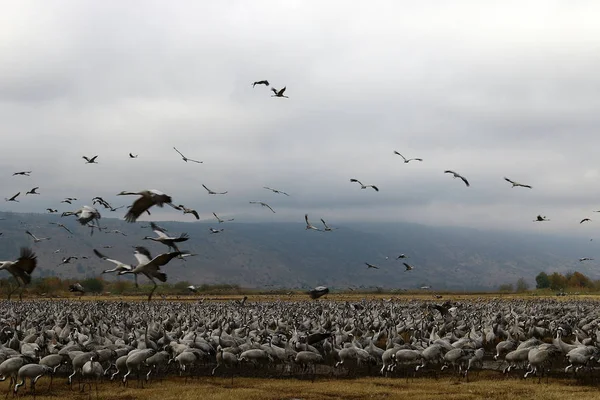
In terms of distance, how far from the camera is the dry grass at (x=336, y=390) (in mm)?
22750

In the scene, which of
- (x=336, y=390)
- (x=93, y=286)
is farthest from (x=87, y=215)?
(x=93, y=286)

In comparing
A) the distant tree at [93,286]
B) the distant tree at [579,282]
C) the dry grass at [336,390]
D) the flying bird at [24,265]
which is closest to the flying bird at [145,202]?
the flying bird at [24,265]

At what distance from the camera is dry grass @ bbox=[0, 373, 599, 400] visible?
22.8 m

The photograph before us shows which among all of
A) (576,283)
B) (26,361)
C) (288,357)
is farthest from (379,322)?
(576,283)

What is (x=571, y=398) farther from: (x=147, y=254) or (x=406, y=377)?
(x=147, y=254)

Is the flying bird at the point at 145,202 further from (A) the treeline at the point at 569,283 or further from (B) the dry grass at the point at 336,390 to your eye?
(A) the treeline at the point at 569,283

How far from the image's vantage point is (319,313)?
176ft

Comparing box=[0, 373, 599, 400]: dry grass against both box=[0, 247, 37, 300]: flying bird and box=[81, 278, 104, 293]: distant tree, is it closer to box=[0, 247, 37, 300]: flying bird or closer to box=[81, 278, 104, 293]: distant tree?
box=[0, 247, 37, 300]: flying bird

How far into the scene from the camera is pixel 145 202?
19594 millimetres

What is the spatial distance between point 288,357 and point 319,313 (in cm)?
2442

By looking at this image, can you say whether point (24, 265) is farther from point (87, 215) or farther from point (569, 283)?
point (569, 283)

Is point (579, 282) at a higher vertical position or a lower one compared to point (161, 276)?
higher

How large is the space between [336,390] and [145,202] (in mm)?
10902

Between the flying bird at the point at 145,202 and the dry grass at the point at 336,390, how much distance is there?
24.5 feet
